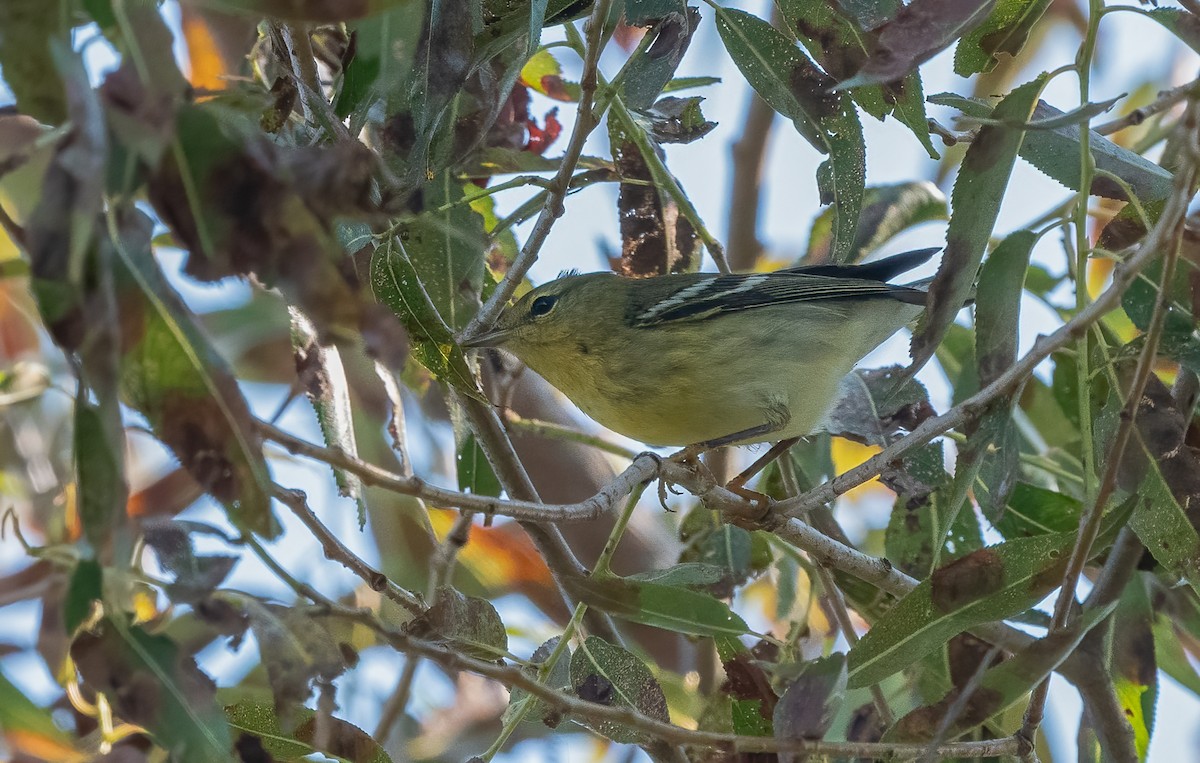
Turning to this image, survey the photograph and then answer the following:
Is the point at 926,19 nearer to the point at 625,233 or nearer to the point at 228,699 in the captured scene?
the point at 625,233

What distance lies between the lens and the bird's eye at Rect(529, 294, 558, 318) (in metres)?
3.71

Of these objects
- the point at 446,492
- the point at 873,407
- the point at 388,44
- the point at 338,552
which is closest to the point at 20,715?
the point at 338,552

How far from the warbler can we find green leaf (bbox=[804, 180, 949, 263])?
0.36 ft

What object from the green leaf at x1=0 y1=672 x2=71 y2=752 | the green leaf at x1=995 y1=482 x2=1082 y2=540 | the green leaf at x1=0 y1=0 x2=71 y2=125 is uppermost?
the green leaf at x1=0 y1=0 x2=71 y2=125

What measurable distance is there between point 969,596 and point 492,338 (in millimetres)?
1768

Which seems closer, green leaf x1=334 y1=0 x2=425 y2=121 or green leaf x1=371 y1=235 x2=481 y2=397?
green leaf x1=334 y1=0 x2=425 y2=121

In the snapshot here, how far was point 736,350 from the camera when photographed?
3629mm

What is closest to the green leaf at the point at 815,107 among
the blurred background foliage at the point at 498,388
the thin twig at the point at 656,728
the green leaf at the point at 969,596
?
the blurred background foliage at the point at 498,388

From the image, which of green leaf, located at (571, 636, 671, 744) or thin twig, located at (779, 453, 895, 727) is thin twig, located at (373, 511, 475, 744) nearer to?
green leaf, located at (571, 636, 671, 744)

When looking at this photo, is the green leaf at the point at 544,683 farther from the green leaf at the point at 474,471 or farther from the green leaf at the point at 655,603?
the green leaf at the point at 474,471

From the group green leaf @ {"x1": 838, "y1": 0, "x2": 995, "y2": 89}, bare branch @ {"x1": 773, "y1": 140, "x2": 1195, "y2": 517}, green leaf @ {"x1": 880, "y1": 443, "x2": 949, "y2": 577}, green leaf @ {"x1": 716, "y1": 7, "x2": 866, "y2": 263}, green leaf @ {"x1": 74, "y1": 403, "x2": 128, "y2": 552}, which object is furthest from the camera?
green leaf @ {"x1": 880, "y1": 443, "x2": 949, "y2": 577}

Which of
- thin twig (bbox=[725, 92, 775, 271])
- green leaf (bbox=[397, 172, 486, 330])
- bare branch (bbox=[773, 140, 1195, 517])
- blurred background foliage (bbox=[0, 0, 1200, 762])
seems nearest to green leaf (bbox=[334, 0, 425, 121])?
blurred background foliage (bbox=[0, 0, 1200, 762])

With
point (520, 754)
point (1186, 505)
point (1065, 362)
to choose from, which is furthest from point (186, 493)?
Result: point (1186, 505)

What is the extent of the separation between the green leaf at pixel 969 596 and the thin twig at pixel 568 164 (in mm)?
1093
